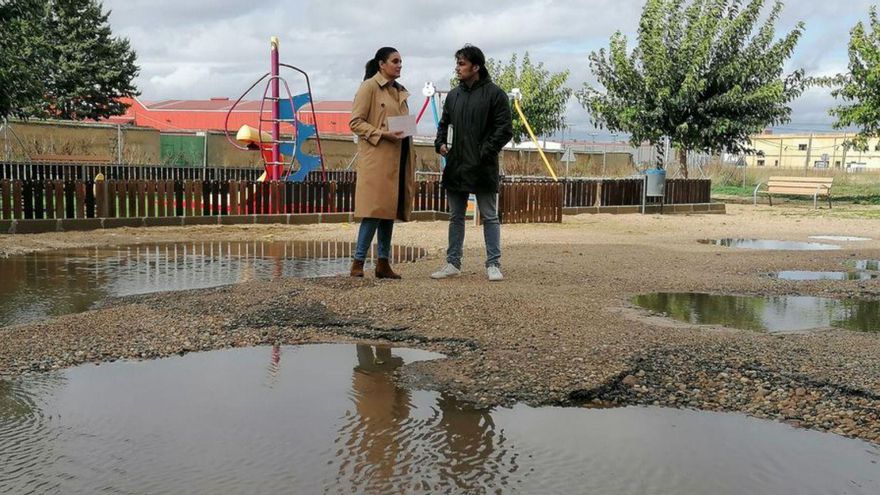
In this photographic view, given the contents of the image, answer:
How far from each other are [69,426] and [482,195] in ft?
15.3

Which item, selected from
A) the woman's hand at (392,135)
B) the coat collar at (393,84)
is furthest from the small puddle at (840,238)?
the woman's hand at (392,135)

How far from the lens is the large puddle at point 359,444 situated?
3006 mm

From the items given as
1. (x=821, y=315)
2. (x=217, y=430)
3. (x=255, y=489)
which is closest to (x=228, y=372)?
(x=217, y=430)

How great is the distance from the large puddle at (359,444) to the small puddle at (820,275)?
221 inches

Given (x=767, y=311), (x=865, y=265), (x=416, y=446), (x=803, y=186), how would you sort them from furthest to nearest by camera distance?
1. (x=803, y=186)
2. (x=865, y=265)
3. (x=767, y=311)
4. (x=416, y=446)

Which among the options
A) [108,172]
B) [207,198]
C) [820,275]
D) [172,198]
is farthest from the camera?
[108,172]

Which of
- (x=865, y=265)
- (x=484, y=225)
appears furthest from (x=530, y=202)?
(x=484, y=225)

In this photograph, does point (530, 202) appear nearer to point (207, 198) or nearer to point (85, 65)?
point (207, 198)

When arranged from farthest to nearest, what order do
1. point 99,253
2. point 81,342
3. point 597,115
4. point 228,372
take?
point 597,115, point 99,253, point 81,342, point 228,372

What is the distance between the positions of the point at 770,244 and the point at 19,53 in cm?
1218

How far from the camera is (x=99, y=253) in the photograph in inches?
402

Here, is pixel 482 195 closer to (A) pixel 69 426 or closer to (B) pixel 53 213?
(A) pixel 69 426

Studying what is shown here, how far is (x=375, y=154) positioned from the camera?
7422 millimetres

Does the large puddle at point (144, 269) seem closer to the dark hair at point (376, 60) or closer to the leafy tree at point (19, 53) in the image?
the dark hair at point (376, 60)
